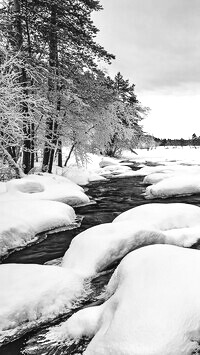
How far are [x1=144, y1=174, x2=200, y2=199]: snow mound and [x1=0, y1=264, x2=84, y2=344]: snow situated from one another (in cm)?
725

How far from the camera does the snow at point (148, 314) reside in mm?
2705

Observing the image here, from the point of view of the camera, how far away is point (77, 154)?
1697 cm

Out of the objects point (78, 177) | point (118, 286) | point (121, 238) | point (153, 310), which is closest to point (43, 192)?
point (121, 238)

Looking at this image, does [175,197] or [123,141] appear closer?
[175,197]

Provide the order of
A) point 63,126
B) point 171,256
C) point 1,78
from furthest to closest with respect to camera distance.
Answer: point 63,126 < point 1,78 < point 171,256

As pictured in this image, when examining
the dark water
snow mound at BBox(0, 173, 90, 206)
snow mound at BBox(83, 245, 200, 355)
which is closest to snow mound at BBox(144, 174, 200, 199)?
the dark water

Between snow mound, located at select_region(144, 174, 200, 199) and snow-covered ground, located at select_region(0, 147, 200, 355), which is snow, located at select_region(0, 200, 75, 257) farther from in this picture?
snow mound, located at select_region(144, 174, 200, 199)

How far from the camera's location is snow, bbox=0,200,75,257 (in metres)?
5.97

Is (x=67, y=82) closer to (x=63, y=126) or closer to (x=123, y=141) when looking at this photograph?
(x=63, y=126)

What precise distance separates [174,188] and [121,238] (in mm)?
6521

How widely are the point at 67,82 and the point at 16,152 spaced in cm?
427

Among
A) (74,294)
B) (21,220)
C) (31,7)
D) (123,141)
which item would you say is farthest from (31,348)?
(123,141)

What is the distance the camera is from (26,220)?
671 centimetres

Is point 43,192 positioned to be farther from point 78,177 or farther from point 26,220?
point 78,177
